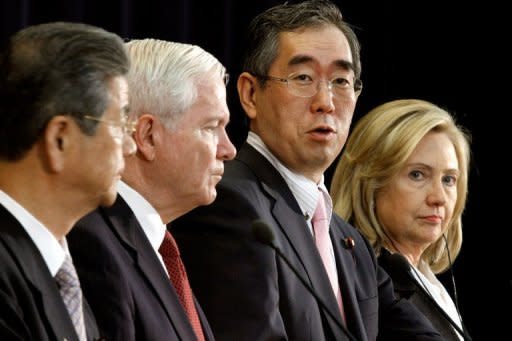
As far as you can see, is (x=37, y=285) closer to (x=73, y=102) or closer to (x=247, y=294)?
(x=73, y=102)

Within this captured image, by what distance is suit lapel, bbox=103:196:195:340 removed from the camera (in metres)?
2.82

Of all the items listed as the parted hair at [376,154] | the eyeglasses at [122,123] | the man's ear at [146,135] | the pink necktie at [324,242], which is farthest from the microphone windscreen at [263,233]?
the parted hair at [376,154]

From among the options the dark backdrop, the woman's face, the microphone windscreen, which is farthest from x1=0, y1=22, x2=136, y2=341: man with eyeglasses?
the dark backdrop

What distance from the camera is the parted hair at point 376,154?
14.9 ft

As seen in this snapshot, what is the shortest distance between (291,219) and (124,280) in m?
0.94

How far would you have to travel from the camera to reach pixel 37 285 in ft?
7.52

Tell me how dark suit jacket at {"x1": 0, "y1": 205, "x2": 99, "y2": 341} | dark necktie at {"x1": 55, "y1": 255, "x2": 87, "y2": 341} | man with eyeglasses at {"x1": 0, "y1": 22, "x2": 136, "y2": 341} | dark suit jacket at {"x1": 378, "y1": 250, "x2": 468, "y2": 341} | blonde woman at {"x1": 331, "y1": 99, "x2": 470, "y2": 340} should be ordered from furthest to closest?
blonde woman at {"x1": 331, "y1": 99, "x2": 470, "y2": 340} → dark suit jacket at {"x1": 378, "y1": 250, "x2": 468, "y2": 341} → dark necktie at {"x1": 55, "y1": 255, "x2": 87, "y2": 341} → man with eyeglasses at {"x1": 0, "y1": 22, "x2": 136, "y2": 341} → dark suit jacket at {"x1": 0, "y1": 205, "x2": 99, "y2": 341}

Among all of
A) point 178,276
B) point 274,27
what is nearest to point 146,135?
point 178,276

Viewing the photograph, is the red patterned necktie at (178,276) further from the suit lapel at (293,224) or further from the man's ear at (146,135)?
the suit lapel at (293,224)

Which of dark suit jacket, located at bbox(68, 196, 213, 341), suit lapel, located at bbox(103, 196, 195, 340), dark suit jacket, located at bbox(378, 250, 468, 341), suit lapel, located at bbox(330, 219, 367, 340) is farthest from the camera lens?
dark suit jacket, located at bbox(378, 250, 468, 341)

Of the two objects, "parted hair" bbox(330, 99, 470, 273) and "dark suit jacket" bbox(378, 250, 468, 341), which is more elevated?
"parted hair" bbox(330, 99, 470, 273)

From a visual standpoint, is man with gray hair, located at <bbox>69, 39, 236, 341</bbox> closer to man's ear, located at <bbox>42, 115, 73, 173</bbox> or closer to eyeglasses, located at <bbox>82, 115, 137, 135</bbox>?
eyeglasses, located at <bbox>82, 115, 137, 135</bbox>

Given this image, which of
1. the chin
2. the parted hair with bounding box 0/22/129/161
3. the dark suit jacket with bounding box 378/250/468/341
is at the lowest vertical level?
the dark suit jacket with bounding box 378/250/468/341

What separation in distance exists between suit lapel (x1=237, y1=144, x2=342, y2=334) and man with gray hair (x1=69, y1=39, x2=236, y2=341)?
0.41 meters
